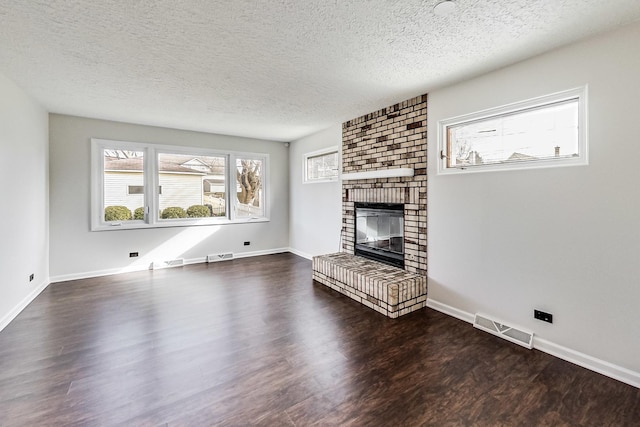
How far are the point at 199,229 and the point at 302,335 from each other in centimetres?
369

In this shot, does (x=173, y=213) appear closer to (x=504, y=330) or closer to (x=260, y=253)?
(x=260, y=253)

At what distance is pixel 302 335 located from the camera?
108 inches

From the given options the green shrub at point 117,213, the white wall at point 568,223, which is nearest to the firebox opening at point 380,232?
the white wall at point 568,223

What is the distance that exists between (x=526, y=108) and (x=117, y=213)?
5.83 meters

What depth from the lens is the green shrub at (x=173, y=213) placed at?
5289mm

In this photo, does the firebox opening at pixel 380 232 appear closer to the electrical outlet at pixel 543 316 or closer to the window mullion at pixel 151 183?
the electrical outlet at pixel 543 316

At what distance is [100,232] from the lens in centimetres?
470

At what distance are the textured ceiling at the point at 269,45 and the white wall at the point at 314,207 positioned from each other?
171cm

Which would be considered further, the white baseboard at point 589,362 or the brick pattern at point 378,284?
the brick pattern at point 378,284

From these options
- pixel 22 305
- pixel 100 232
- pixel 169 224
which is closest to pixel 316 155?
pixel 169 224

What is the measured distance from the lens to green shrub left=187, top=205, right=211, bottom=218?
5.54 m

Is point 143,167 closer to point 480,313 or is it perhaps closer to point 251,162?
point 251,162

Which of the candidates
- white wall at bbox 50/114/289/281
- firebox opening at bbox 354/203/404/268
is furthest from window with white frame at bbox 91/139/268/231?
firebox opening at bbox 354/203/404/268

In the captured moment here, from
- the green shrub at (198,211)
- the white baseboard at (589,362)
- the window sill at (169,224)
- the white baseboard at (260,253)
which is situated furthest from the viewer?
the white baseboard at (260,253)
